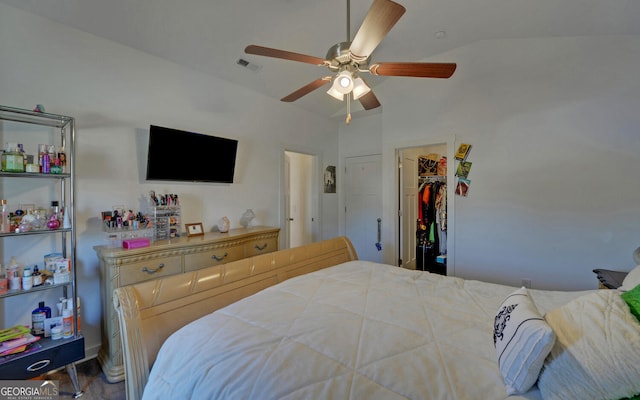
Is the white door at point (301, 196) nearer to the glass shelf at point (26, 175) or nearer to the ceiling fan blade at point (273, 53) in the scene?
the ceiling fan blade at point (273, 53)

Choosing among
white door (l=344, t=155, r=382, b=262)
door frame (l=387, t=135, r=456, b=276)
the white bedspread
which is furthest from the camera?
white door (l=344, t=155, r=382, b=262)

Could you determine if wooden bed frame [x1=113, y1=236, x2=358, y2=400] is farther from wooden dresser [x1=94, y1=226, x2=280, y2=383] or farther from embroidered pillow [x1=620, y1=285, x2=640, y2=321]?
embroidered pillow [x1=620, y1=285, x2=640, y2=321]

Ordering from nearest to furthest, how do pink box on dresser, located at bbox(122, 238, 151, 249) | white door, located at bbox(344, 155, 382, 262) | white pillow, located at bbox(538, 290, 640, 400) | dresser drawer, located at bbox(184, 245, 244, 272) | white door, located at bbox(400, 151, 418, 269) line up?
white pillow, located at bbox(538, 290, 640, 400) → pink box on dresser, located at bbox(122, 238, 151, 249) → dresser drawer, located at bbox(184, 245, 244, 272) → white door, located at bbox(400, 151, 418, 269) → white door, located at bbox(344, 155, 382, 262)

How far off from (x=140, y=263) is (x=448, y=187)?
312 centimetres

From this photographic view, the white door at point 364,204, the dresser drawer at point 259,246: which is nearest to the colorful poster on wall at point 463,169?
the white door at point 364,204

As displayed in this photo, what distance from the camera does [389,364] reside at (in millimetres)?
881

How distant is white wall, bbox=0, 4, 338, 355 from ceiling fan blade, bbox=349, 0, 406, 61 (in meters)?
1.87

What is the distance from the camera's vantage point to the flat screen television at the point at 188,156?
2.35m

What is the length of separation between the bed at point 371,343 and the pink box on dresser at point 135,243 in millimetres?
882

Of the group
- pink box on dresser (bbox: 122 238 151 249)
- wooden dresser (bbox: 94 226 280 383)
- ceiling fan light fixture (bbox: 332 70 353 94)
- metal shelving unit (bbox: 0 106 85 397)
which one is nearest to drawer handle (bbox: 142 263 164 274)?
wooden dresser (bbox: 94 226 280 383)

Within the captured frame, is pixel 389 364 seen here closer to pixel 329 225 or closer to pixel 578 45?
pixel 578 45

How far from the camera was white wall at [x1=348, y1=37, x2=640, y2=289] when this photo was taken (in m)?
2.32

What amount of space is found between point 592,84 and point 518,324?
277cm

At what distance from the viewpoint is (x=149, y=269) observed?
6.52 ft
